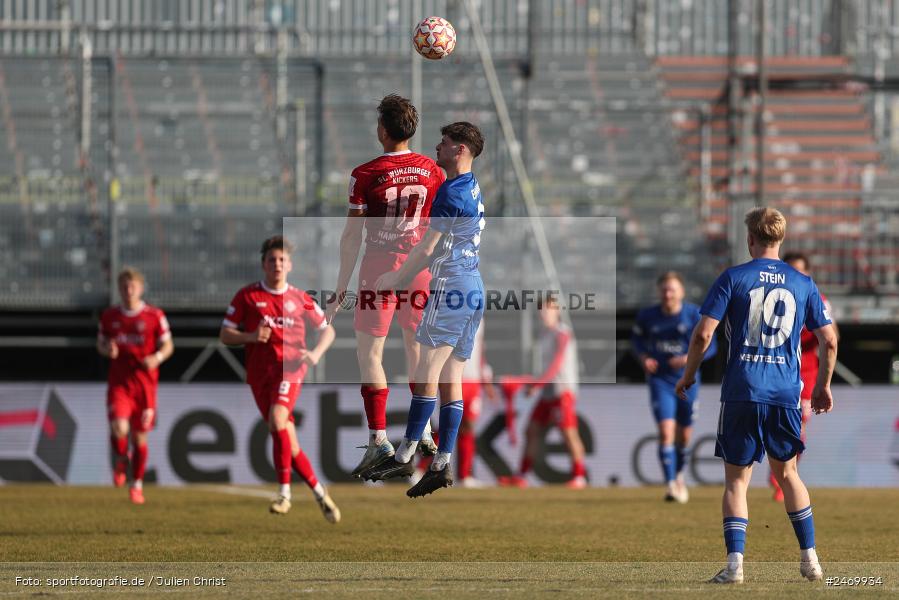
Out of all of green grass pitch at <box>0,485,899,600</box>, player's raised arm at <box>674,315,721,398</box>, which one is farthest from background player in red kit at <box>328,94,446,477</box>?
player's raised arm at <box>674,315,721,398</box>

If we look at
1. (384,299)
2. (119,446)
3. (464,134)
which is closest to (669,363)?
(119,446)

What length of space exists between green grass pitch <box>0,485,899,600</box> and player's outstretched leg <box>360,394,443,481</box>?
62cm

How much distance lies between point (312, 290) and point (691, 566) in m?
11.1

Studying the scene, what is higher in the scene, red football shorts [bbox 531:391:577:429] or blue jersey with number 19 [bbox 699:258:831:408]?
blue jersey with number 19 [bbox 699:258:831:408]

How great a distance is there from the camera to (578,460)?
1814 centimetres

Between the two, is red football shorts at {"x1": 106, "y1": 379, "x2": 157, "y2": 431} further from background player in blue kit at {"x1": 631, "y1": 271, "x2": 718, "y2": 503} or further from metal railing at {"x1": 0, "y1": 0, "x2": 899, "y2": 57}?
metal railing at {"x1": 0, "y1": 0, "x2": 899, "y2": 57}

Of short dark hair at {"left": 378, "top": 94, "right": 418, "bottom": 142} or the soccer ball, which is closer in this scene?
short dark hair at {"left": 378, "top": 94, "right": 418, "bottom": 142}

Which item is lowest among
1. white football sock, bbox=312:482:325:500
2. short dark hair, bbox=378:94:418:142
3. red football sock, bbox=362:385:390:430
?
white football sock, bbox=312:482:325:500

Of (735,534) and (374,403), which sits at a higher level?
(374,403)

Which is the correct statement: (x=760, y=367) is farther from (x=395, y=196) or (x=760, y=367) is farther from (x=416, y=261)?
(x=395, y=196)

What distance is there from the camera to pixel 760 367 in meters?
8.46

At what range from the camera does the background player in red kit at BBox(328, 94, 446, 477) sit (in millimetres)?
9227

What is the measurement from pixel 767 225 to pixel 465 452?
10361 millimetres

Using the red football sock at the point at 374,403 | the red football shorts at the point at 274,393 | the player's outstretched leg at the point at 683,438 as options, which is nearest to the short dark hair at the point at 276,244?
the red football shorts at the point at 274,393
